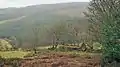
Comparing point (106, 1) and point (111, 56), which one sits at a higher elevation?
point (106, 1)

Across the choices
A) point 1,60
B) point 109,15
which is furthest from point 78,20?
point 109,15

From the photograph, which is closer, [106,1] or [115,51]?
[115,51]

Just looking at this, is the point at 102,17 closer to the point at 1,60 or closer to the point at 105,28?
the point at 105,28

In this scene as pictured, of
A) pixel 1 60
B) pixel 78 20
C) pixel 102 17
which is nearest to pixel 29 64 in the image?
pixel 1 60

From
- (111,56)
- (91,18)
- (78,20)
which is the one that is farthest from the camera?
(78,20)

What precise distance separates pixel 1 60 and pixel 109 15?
19860 mm

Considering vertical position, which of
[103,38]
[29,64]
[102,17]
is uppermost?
[102,17]

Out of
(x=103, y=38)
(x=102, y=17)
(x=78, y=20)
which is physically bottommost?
(x=103, y=38)

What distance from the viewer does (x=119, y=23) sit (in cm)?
3222

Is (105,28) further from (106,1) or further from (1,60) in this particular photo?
(1,60)

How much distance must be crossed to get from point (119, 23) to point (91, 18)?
28.0 feet

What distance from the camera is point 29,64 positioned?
41000mm

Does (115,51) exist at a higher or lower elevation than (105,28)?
lower

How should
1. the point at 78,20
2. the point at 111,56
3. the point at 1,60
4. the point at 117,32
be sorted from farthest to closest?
the point at 78,20
the point at 1,60
the point at 111,56
the point at 117,32
